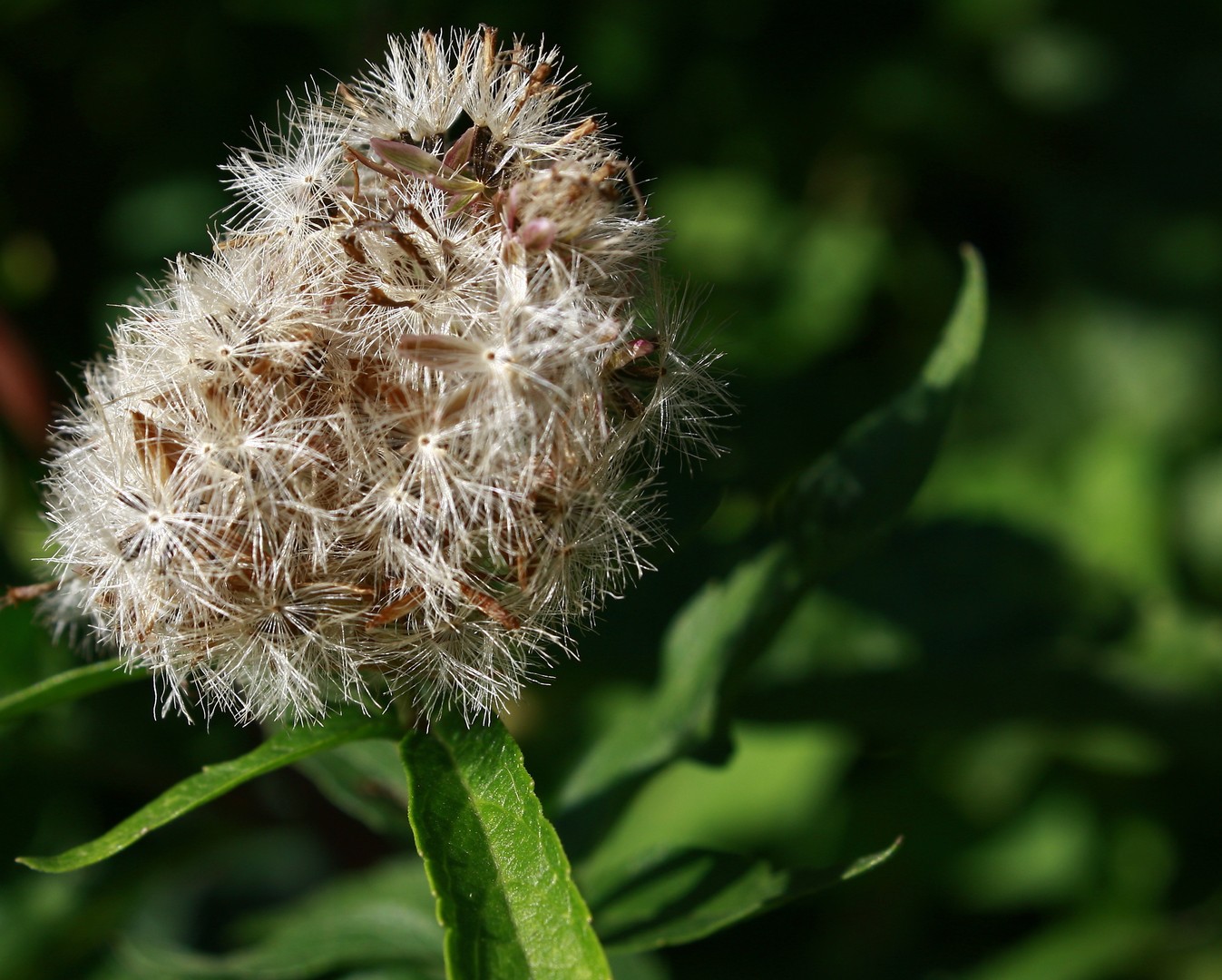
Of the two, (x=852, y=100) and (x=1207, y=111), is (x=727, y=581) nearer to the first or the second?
(x=852, y=100)

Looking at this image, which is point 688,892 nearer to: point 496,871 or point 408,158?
point 496,871

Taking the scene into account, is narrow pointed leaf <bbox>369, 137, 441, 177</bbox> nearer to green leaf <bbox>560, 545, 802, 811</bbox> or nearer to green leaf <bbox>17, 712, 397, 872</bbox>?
green leaf <bbox>17, 712, 397, 872</bbox>

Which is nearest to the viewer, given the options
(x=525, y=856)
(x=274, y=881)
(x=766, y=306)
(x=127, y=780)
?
(x=525, y=856)

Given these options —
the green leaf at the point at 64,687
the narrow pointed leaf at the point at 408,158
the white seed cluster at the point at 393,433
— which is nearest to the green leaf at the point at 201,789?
the white seed cluster at the point at 393,433

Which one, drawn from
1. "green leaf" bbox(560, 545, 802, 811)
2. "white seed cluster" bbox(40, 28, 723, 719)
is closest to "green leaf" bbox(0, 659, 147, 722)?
"white seed cluster" bbox(40, 28, 723, 719)

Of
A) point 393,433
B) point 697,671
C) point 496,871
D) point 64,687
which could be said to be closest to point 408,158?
point 393,433

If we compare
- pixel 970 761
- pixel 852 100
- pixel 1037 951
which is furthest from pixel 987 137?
pixel 1037 951

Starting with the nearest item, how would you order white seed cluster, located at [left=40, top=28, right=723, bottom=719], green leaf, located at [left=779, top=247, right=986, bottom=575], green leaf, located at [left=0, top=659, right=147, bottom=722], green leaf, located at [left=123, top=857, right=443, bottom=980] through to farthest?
1. white seed cluster, located at [left=40, top=28, right=723, bottom=719]
2. green leaf, located at [left=0, top=659, right=147, bottom=722]
3. green leaf, located at [left=779, top=247, right=986, bottom=575]
4. green leaf, located at [left=123, top=857, right=443, bottom=980]
